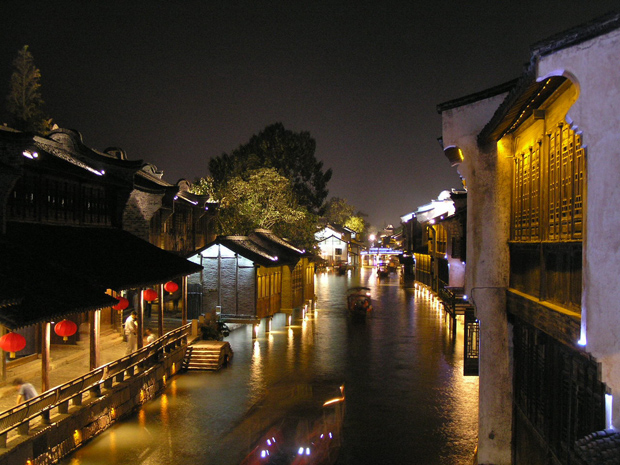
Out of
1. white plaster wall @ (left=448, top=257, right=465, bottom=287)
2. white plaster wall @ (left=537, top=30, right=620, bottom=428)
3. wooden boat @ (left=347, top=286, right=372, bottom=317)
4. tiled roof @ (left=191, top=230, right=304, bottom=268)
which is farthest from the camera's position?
wooden boat @ (left=347, top=286, right=372, bottom=317)

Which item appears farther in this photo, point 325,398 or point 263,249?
point 263,249

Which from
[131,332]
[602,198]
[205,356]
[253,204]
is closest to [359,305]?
[253,204]

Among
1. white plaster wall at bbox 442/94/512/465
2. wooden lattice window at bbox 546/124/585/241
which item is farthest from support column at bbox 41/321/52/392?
wooden lattice window at bbox 546/124/585/241

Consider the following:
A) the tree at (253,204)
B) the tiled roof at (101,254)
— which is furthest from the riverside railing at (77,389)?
the tree at (253,204)

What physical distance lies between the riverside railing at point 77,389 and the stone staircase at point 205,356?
0.89 m

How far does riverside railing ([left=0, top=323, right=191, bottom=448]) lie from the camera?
10.1 metres

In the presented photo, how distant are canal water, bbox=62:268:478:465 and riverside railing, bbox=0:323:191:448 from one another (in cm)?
120

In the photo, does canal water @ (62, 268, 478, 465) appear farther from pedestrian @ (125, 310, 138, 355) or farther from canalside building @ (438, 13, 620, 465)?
canalside building @ (438, 13, 620, 465)

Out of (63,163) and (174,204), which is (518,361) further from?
(174,204)

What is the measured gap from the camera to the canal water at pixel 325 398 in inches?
467

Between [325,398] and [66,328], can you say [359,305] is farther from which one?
[66,328]

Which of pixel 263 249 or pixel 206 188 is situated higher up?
pixel 206 188

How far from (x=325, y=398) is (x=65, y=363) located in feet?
33.7

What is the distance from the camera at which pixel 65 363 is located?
664 inches
